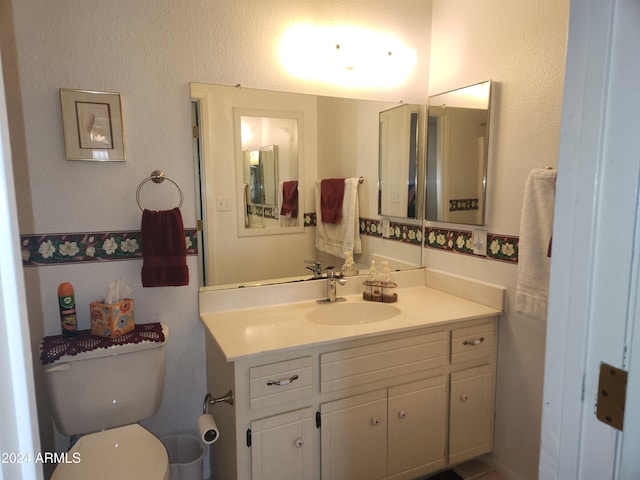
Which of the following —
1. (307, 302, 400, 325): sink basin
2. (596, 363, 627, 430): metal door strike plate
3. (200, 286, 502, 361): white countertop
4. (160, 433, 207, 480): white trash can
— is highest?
(596, 363, 627, 430): metal door strike plate

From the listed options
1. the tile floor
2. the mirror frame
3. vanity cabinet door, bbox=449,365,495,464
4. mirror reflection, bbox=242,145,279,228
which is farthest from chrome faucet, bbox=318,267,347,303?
the tile floor

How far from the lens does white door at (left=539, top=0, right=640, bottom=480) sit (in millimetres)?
570

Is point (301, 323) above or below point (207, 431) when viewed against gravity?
above

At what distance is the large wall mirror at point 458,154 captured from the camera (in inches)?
77.2

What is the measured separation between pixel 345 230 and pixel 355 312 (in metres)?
0.44

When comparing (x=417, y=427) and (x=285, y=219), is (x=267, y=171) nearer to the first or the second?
→ (x=285, y=219)

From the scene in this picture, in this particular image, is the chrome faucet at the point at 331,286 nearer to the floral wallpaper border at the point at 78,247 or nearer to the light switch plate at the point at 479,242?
the light switch plate at the point at 479,242

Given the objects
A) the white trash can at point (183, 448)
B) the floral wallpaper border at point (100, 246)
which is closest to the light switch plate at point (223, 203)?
the floral wallpaper border at point (100, 246)

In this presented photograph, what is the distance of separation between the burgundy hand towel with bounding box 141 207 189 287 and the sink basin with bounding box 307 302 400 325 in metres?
0.66

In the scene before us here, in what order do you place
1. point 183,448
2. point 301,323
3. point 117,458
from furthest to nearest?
point 183,448 → point 301,323 → point 117,458

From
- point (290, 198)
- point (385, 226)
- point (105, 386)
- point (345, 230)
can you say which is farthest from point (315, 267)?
point (105, 386)

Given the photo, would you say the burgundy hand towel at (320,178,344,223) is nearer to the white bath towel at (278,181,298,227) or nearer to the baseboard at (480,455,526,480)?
the white bath towel at (278,181,298,227)

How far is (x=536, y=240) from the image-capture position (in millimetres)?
1652

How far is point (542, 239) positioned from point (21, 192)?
2.03 metres
